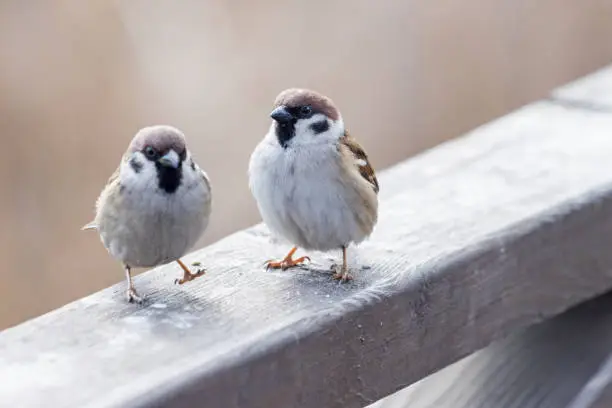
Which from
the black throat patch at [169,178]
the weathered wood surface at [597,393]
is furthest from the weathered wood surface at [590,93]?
the black throat patch at [169,178]

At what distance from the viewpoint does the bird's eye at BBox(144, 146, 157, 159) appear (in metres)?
1.52

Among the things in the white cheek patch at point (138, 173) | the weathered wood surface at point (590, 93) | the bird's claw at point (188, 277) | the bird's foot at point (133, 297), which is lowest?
the weathered wood surface at point (590, 93)

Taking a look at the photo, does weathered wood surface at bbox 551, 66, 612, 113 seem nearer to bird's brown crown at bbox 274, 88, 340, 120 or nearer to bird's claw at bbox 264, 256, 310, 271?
bird's brown crown at bbox 274, 88, 340, 120

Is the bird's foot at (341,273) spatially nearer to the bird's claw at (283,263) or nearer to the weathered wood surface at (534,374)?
the bird's claw at (283,263)

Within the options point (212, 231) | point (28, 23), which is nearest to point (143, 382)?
point (28, 23)

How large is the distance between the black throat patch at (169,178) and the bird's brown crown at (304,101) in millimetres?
207

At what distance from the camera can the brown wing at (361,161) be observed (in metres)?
1.71

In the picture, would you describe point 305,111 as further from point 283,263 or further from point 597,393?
point 597,393

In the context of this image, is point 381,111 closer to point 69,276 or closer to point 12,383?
point 69,276

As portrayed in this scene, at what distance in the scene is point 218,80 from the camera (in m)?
3.43

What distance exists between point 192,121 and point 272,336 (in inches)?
89.7

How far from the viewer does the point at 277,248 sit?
1.56 meters

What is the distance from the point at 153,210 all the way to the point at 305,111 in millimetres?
285

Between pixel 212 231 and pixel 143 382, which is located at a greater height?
pixel 143 382
